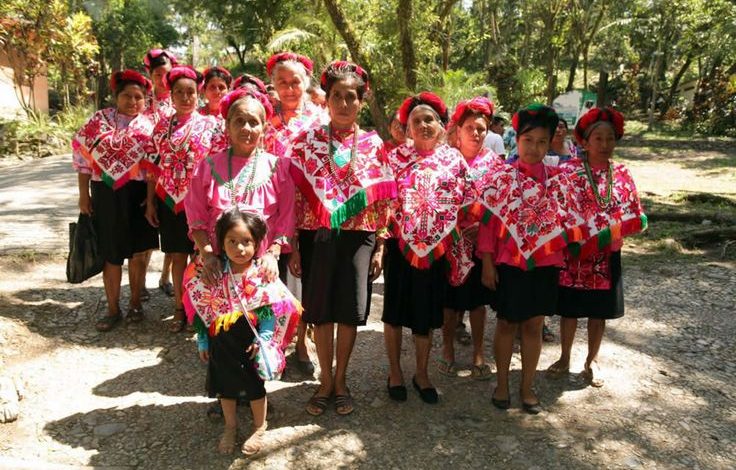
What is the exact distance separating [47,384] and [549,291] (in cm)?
324

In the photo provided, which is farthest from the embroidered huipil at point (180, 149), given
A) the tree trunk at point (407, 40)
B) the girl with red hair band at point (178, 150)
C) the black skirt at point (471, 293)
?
the tree trunk at point (407, 40)

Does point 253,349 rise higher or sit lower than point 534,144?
lower

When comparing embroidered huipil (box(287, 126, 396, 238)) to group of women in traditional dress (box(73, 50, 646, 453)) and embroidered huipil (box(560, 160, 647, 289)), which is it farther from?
embroidered huipil (box(560, 160, 647, 289))

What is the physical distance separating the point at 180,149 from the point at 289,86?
92 cm

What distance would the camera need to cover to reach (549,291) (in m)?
3.34

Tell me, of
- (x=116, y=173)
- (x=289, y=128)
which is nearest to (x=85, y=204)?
(x=116, y=173)

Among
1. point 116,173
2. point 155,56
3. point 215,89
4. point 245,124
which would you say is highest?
point 155,56

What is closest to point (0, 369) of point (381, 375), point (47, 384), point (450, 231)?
point (47, 384)

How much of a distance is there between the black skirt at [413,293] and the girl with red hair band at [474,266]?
1.11 ft

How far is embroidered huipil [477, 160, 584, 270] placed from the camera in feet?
10.7

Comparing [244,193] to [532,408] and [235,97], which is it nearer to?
[235,97]

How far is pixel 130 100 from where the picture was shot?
419 centimetres

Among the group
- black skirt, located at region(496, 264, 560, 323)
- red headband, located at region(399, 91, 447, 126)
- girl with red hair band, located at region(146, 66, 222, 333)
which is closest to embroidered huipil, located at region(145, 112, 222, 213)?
girl with red hair band, located at region(146, 66, 222, 333)

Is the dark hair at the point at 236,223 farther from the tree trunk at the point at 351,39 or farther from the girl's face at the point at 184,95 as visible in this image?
the tree trunk at the point at 351,39
